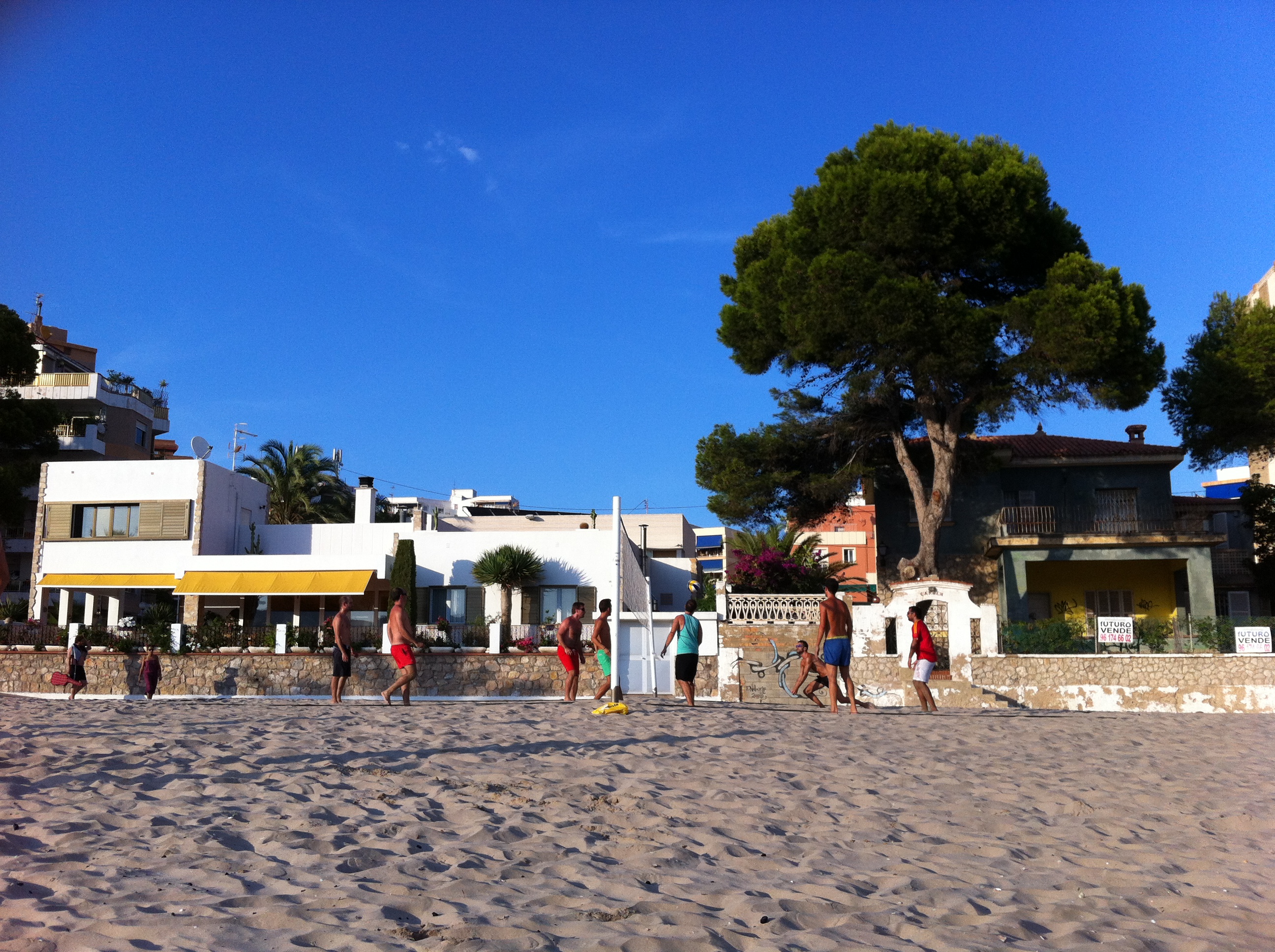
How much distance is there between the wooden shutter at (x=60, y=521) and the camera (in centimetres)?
3247

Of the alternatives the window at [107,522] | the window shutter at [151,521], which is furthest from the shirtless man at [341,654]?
the window at [107,522]

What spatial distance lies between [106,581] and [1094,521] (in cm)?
2930

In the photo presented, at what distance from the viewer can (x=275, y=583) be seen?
29734 millimetres

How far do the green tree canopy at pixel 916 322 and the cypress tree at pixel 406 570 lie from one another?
8.91 m

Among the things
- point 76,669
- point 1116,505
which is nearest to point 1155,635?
point 1116,505

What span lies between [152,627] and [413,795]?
23.6 metres

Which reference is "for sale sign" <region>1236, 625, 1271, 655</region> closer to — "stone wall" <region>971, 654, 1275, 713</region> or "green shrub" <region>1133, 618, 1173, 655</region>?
"stone wall" <region>971, 654, 1275, 713</region>

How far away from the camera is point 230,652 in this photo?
2659 cm

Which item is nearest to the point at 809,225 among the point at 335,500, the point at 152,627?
the point at 152,627

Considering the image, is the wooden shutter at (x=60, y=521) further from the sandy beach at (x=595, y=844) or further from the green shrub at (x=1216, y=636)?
the green shrub at (x=1216, y=636)

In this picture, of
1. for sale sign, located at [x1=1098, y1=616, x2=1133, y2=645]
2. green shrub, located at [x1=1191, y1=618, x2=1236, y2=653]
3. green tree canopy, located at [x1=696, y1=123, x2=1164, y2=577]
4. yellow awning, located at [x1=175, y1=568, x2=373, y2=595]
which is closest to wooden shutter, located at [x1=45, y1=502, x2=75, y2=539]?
yellow awning, located at [x1=175, y1=568, x2=373, y2=595]

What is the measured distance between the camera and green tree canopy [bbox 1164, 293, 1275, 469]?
28797 mm

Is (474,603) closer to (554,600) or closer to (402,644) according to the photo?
(554,600)

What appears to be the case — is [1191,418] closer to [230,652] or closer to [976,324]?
[976,324]
